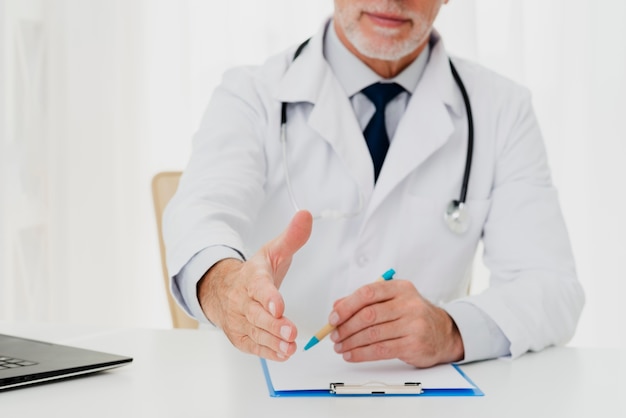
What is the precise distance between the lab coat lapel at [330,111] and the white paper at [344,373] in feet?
1.47

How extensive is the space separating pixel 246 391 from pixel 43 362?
9.5 inches

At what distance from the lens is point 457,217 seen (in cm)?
147

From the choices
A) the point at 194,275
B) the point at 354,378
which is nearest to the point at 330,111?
the point at 194,275

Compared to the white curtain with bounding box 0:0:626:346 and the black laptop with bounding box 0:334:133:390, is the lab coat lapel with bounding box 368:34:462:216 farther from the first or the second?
the white curtain with bounding box 0:0:626:346

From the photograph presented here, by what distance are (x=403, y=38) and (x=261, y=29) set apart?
3.67 ft

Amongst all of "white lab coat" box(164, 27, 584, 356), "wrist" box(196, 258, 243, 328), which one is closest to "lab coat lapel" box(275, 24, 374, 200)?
"white lab coat" box(164, 27, 584, 356)

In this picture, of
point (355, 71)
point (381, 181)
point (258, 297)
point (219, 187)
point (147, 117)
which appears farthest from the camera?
point (147, 117)

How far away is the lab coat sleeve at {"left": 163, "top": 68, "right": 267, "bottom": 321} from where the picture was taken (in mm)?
1098

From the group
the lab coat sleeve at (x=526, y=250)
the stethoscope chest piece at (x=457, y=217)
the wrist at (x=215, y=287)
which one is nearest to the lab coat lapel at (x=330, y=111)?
the stethoscope chest piece at (x=457, y=217)

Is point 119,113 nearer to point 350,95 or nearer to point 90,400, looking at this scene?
point 350,95

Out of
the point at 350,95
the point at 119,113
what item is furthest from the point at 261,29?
the point at 350,95

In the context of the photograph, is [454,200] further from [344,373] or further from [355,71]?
[344,373]

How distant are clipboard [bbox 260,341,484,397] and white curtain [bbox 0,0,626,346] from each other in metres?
1.46

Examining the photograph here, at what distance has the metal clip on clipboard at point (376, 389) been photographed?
882mm
